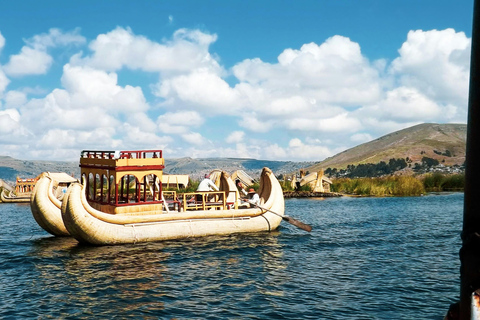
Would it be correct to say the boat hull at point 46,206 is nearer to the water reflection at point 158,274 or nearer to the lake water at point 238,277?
the lake water at point 238,277

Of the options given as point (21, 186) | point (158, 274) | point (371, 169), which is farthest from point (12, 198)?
point (371, 169)

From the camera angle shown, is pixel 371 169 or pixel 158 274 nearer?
pixel 158 274

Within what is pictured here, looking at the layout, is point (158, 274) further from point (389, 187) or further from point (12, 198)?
point (389, 187)

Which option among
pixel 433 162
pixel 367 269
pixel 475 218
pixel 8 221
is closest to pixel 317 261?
pixel 367 269

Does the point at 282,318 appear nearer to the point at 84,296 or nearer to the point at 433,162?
the point at 84,296

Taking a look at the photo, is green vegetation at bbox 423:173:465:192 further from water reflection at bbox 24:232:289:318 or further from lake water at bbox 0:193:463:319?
water reflection at bbox 24:232:289:318

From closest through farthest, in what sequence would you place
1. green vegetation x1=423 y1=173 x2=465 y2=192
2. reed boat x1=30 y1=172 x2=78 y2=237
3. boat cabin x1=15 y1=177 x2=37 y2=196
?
1. reed boat x1=30 y1=172 x2=78 y2=237
2. boat cabin x1=15 y1=177 x2=37 y2=196
3. green vegetation x1=423 y1=173 x2=465 y2=192

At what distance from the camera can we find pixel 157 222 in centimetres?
2102

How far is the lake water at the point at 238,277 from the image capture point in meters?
11.7

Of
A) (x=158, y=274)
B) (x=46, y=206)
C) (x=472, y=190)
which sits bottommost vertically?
(x=158, y=274)

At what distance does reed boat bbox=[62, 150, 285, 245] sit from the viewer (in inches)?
748

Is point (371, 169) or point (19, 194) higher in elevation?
point (371, 169)

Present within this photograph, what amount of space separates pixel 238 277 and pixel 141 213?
7.87 metres

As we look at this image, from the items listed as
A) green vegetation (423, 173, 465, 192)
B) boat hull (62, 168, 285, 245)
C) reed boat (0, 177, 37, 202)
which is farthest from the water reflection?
green vegetation (423, 173, 465, 192)
